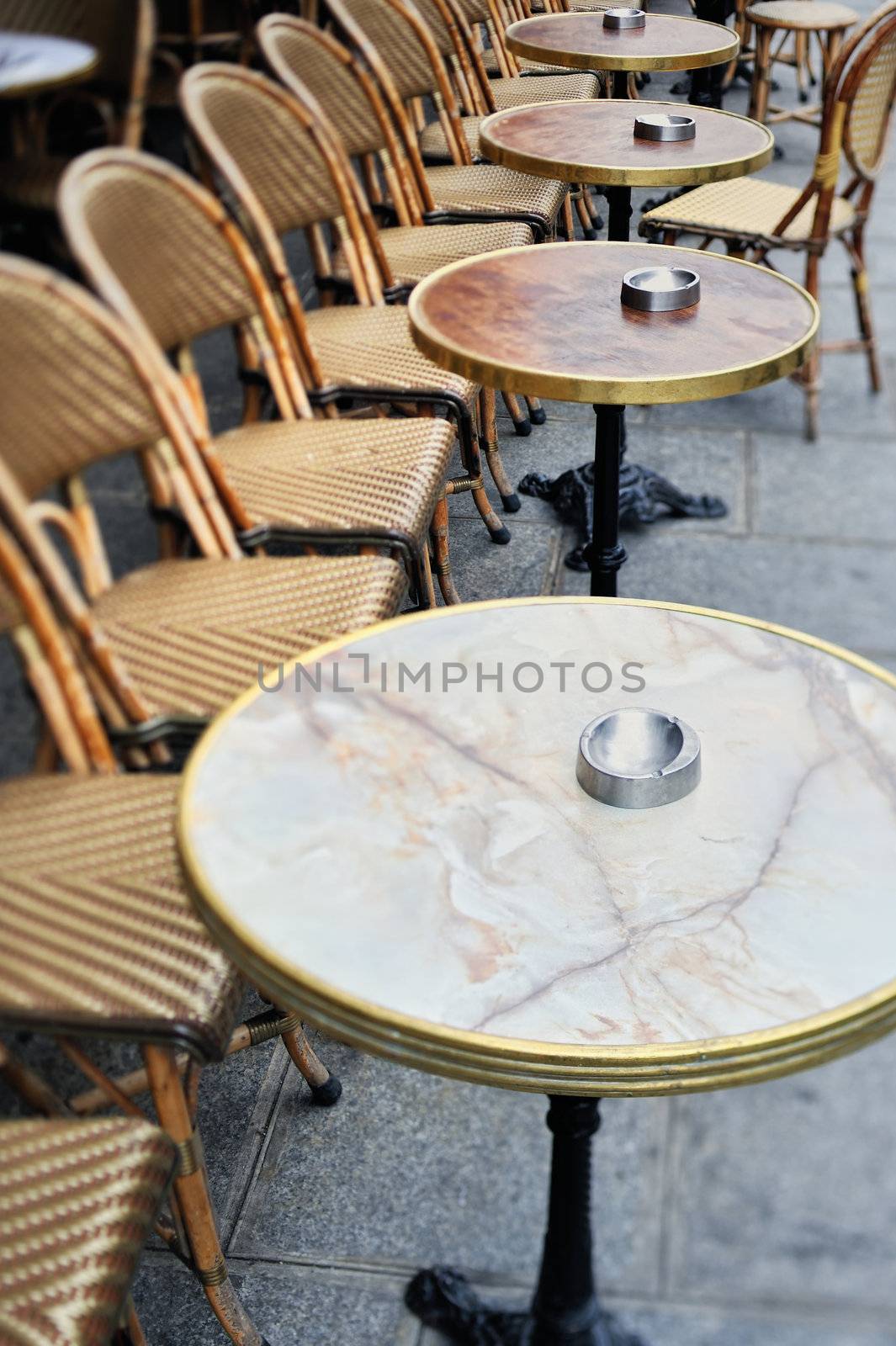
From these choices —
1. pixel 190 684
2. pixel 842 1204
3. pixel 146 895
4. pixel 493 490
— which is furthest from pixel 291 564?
pixel 493 490

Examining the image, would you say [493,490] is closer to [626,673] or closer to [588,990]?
[626,673]

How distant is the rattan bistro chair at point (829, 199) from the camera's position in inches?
157

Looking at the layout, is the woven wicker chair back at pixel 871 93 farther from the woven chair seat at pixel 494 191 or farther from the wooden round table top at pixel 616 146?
the woven chair seat at pixel 494 191

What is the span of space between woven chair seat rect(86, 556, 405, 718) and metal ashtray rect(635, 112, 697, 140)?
6.03 ft

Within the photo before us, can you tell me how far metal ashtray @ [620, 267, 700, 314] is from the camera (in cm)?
252

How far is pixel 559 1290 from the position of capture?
1661 millimetres

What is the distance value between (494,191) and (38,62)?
2202 millimetres

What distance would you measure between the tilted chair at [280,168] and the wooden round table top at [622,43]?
1.42 metres

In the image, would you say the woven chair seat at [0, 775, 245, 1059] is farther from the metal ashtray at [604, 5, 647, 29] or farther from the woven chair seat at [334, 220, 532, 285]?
the metal ashtray at [604, 5, 647, 29]

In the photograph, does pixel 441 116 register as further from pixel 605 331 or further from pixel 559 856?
pixel 559 856

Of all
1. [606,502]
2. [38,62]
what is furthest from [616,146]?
[38,62]

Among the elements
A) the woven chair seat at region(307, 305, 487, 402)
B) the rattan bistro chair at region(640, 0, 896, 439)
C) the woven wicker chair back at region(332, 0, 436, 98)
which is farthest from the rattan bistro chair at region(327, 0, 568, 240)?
the woven chair seat at region(307, 305, 487, 402)

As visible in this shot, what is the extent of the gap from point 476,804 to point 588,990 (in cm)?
25

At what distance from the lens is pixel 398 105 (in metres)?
3.76
